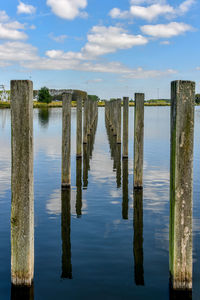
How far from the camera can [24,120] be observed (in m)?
4.70

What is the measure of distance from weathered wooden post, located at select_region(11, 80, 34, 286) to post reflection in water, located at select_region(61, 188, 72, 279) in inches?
44.1

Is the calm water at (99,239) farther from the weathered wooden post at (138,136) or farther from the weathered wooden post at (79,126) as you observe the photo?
the weathered wooden post at (79,126)

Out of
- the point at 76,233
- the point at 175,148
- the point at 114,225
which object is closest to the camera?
the point at 175,148

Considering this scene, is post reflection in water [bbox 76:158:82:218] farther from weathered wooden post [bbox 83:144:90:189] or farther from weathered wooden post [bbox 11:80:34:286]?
weathered wooden post [bbox 11:80:34:286]

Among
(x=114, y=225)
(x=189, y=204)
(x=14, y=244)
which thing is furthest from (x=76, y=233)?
(x=189, y=204)

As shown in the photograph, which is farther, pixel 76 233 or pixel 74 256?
pixel 76 233

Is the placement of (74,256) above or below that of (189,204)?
below

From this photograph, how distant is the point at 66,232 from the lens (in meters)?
7.37

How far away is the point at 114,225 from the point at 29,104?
12.8ft

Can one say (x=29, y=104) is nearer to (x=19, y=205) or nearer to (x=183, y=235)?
(x=19, y=205)

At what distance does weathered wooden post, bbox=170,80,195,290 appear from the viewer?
4621 mm

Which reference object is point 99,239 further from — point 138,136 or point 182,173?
point 138,136

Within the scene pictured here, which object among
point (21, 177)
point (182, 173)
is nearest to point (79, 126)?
point (21, 177)

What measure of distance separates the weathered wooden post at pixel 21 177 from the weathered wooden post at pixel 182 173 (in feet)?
5.76
